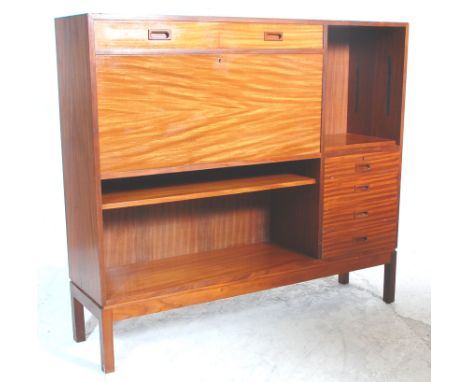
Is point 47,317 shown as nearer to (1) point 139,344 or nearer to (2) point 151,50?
(1) point 139,344

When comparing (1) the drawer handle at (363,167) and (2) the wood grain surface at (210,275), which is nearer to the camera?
(2) the wood grain surface at (210,275)

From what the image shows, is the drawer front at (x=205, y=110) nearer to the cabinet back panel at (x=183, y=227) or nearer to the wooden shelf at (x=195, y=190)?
the wooden shelf at (x=195, y=190)

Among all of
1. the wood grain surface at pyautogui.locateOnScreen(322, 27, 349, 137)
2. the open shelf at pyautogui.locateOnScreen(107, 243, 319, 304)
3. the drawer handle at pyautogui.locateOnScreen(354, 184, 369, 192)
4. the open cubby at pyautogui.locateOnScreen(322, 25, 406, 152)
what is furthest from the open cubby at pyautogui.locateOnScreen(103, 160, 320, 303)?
the wood grain surface at pyautogui.locateOnScreen(322, 27, 349, 137)

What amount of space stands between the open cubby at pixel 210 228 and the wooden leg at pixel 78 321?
20cm

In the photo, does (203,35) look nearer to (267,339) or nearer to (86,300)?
(86,300)

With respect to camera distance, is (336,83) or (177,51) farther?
(336,83)

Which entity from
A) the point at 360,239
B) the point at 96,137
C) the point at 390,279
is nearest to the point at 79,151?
the point at 96,137

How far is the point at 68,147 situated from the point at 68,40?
464 millimetres

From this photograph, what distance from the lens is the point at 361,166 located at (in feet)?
11.5

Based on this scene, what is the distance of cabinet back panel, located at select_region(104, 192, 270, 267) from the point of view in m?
3.38

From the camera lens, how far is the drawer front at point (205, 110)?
9.06 ft

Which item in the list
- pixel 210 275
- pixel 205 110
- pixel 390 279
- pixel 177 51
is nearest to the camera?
pixel 177 51

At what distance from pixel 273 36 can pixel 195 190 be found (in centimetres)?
78

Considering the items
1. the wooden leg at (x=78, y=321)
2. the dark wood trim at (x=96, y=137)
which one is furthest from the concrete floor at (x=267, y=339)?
the dark wood trim at (x=96, y=137)
